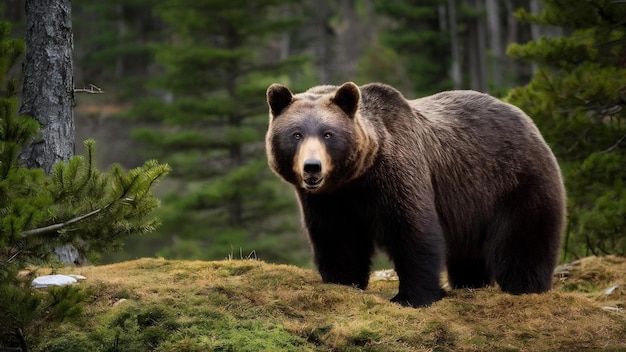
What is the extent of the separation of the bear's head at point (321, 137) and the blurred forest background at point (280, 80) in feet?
4.92

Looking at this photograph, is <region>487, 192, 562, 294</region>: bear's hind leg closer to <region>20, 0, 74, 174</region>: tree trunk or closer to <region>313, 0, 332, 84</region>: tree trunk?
<region>20, 0, 74, 174</region>: tree trunk

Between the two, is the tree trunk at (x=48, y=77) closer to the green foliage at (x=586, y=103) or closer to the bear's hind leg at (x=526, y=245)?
the bear's hind leg at (x=526, y=245)

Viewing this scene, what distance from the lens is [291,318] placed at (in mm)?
5258

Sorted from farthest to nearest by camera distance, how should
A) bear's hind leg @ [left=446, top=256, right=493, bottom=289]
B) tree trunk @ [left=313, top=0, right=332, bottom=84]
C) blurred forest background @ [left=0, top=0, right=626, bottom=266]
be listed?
tree trunk @ [left=313, top=0, right=332, bottom=84]
blurred forest background @ [left=0, top=0, right=626, bottom=266]
bear's hind leg @ [left=446, top=256, right=493, bottom=289]

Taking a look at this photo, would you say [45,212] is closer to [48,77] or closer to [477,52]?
[48,77]

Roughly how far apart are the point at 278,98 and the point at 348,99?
567mm

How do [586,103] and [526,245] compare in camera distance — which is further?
[586,103]

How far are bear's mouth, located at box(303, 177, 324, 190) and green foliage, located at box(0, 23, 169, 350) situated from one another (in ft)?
3.82

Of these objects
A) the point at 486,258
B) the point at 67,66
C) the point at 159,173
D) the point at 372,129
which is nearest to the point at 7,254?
the point at 159,173

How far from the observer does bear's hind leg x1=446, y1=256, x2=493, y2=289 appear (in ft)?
23.9

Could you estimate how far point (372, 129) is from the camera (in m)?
6.15

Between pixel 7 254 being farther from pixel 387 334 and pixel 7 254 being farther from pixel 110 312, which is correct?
pixel 387 334

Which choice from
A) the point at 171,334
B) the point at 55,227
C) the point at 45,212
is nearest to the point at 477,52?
the point at 171,334

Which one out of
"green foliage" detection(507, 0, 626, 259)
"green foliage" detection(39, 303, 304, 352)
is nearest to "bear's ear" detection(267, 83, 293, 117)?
"green foliage" detection(39, 303, 304, 352)
